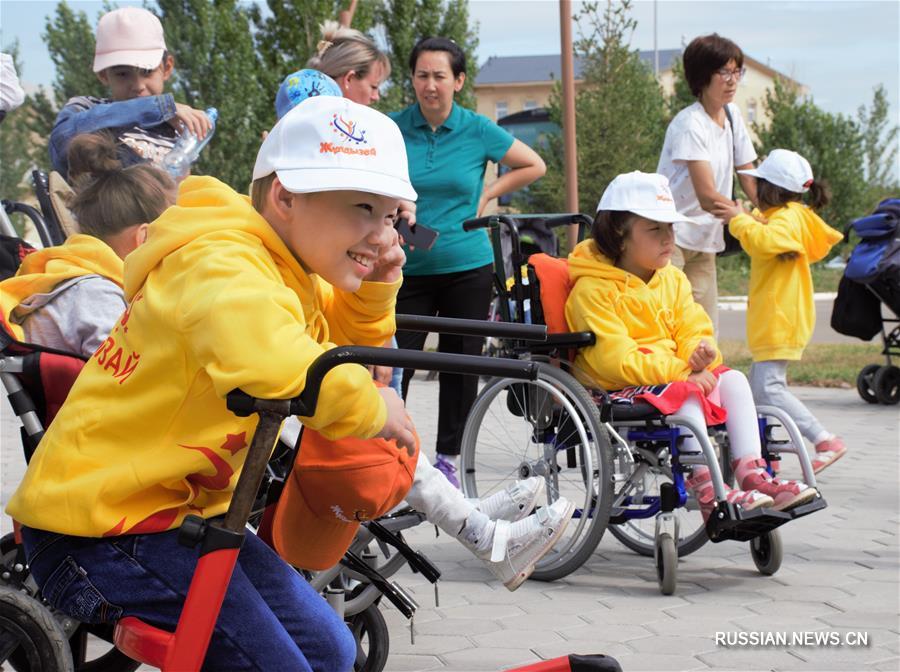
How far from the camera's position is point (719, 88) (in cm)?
638

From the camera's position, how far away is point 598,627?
4.23m

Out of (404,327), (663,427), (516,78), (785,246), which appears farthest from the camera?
(516,78)

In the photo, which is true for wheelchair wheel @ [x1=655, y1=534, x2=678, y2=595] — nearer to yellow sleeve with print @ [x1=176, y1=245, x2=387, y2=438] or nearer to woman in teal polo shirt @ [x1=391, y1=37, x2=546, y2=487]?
woman in teal polo shirt @ [x1=391, y1=37, x2=546, y2=487]

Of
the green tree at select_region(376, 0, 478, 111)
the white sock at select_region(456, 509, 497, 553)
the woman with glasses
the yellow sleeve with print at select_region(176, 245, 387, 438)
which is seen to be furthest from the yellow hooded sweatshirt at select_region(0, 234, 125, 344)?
the green tree at select_region(376, 0, 478, 111)

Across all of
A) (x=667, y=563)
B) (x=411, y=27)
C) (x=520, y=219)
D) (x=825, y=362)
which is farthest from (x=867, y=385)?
(x=411, y=27)

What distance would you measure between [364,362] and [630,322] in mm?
2975

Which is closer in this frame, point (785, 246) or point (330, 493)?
point (330, 493)

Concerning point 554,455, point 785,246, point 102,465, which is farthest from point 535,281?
point 102,465

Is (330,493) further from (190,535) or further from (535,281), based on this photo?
(535,281)

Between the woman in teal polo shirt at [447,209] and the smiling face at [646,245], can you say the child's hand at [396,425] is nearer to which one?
the smiling face at [646,245]

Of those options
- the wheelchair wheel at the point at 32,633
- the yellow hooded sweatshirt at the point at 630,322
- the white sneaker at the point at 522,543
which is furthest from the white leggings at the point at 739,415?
the wheelchair wheel at the point at 32,633

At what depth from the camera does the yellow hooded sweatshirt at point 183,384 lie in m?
2.12

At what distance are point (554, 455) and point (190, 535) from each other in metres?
2.91

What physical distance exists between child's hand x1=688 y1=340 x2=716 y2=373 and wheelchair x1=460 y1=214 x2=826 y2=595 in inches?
9.8
